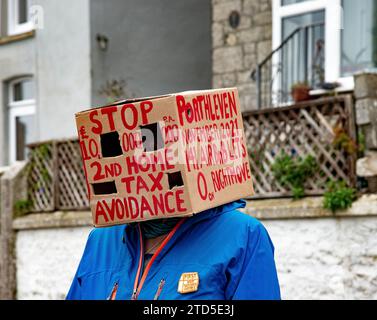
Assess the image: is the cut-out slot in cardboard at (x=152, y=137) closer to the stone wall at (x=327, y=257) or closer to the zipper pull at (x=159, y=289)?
A: the zipper pull at (x=159, y=289)

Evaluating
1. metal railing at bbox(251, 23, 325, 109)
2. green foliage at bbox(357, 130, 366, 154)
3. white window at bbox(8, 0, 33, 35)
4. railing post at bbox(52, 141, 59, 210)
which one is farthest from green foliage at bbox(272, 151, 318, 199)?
white window at bbox(8, 0, 33, 35)

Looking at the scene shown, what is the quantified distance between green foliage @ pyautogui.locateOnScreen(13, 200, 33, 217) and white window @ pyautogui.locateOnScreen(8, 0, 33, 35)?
444cm

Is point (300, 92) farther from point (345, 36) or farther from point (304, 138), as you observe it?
point (304, 138)

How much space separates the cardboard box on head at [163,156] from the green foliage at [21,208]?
8710mm

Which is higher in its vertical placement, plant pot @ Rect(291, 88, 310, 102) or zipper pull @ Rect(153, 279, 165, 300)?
plant pot @ Rect(291, 88, 310, 102)

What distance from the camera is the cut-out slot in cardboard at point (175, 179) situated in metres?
2.73

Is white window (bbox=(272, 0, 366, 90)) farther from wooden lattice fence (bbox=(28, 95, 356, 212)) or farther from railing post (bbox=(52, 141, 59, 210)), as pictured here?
railing post (bbox=(52, 141, 59, 210))

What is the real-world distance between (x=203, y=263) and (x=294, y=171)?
544 centimetres

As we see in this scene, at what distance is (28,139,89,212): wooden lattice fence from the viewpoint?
1072cm

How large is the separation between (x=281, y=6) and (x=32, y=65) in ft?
17.0

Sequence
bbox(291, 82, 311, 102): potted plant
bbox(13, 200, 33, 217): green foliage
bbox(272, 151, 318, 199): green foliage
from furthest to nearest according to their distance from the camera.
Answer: bbox(13, 200, 33, 217): green foliage < bbox(291, 82, 311, 102): potted plant < bbox(272, 151, 318, 199): green foliage

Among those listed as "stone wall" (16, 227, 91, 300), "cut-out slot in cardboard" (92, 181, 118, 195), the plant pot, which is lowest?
"stone wall" (16, 227, 91, 300)

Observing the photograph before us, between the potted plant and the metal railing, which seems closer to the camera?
the potted plant

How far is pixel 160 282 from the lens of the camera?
2.65 meters
